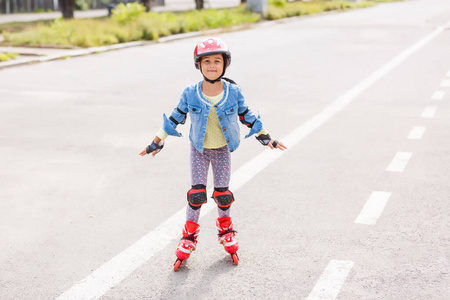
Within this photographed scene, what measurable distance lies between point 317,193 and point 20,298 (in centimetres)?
303

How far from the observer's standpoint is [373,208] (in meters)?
5.92

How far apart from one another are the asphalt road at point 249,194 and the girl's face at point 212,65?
1294 millimetres

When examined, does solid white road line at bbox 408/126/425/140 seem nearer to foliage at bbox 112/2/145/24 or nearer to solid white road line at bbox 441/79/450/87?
solid white road line at bbox 441/79/450/87

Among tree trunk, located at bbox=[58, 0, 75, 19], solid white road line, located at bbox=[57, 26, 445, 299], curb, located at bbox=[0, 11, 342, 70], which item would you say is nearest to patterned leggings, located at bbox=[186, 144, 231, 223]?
solid white road line, located at bbox=[57, 26, 445, 299]

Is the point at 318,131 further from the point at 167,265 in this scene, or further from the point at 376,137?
the point at 167,265

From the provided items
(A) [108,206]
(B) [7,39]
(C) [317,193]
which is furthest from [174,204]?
(B) [7,39]

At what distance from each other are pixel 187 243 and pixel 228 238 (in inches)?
11.4

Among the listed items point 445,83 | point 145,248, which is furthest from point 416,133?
point 145,248

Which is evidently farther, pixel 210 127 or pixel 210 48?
pixel 210 127

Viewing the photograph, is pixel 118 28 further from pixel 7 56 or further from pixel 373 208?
pixel 373 208

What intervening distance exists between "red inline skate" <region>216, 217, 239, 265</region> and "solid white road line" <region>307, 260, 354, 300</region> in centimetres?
63

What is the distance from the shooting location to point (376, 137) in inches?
339

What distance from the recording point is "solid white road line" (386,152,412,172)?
23.5ft

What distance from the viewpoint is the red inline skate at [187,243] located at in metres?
4.68
